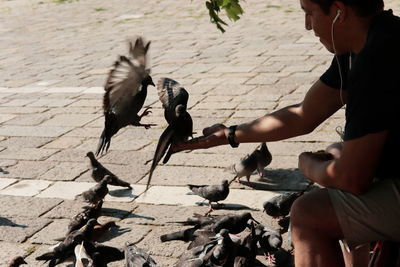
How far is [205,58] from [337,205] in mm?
8609

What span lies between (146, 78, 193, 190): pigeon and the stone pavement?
95 centimetres


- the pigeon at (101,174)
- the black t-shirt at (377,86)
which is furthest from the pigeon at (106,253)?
the black t-shirt at (377,86)

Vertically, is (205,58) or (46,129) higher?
(46,129)

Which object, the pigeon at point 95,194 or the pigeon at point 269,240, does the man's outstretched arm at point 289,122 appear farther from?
the pigeon at point 95,194

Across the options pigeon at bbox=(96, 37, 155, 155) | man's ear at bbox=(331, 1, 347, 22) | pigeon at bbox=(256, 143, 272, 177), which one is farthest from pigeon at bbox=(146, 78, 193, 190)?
pigeon at bbox=(256, 143, 272, 177)

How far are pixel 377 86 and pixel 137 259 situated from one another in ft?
6.55

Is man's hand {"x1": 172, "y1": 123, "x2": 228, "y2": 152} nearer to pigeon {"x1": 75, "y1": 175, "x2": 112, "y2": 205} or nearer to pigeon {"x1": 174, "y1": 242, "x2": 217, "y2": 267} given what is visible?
pigeon {"x1": 174, "y1": 242, "x2": 217, "y2": 267}

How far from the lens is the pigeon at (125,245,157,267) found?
416 centimetres

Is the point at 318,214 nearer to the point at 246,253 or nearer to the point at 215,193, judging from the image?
the point at 246,253

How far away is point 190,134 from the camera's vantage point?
4.15 meters

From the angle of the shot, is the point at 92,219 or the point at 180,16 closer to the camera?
the point at 92,219

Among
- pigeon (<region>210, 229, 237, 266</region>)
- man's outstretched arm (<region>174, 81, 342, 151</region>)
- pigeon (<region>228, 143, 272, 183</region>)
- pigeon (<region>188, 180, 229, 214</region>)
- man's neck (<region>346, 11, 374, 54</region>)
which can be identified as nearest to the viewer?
man's neck (<region>346, 11, 374, 54</region>)

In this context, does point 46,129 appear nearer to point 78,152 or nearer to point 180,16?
point 78,152

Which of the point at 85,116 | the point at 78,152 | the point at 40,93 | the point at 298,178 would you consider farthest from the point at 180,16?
the point at 298,178
